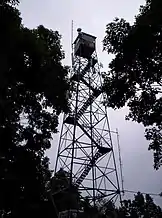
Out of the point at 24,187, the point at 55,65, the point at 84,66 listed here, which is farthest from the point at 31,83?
the point at 84,66

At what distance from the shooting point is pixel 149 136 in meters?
9.78

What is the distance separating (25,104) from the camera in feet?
33.2

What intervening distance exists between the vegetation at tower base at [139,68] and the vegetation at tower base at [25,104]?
6.53 ft

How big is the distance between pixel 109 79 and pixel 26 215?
5.03 meters

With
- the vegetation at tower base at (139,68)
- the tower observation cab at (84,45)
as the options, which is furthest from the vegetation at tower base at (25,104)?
the tower observation cab at (84,45)

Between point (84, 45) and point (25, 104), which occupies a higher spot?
point (84, 45)

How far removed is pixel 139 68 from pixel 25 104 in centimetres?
384

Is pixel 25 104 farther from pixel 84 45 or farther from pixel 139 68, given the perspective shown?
pixel 84 45

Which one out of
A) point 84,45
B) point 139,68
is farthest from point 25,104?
point 84,45

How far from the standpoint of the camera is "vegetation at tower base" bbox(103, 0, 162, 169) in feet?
27.8

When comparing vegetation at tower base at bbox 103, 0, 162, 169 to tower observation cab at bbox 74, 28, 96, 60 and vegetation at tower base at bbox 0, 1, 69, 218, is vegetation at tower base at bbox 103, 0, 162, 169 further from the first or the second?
tower observation cab at bbox 74, 28, 96, 60

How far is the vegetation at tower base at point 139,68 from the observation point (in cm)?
846

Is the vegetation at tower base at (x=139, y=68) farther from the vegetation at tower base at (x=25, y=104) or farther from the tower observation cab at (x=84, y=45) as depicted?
the tower observation cab at (x=84, y=45)

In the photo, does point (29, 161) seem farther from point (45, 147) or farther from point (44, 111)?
point (44, 111)
